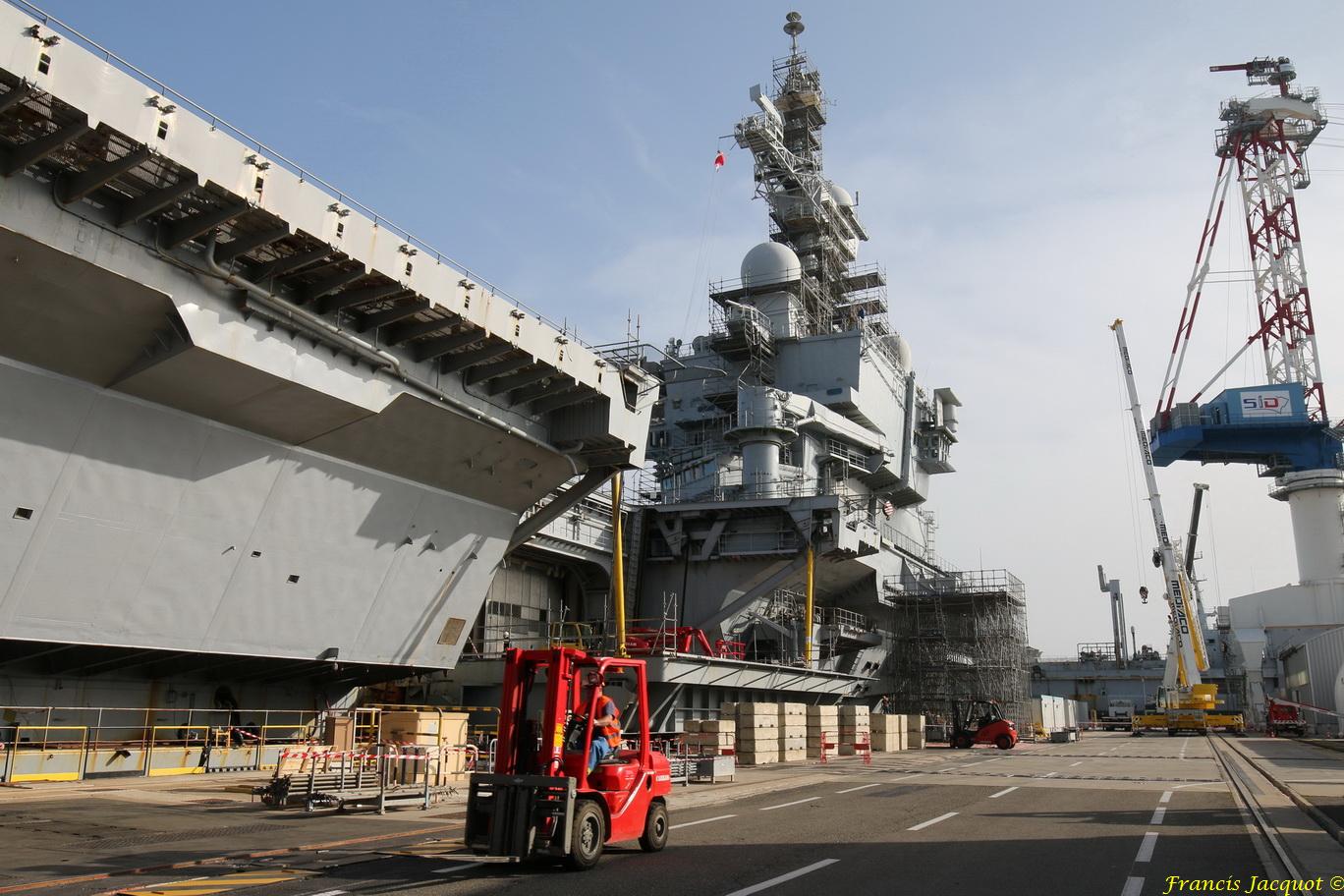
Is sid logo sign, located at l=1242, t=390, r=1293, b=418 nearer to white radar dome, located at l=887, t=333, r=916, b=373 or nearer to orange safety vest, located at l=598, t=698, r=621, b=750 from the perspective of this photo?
white radar dome, located at l=887, t=333, r=916, b=373

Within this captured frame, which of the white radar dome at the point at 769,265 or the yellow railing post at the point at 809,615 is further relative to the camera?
the white radar dome at the point at 769,265

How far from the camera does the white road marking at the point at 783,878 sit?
27.2ft

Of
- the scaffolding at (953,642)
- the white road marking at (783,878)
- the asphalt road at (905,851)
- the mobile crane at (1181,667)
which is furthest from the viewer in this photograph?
the mobile crane at (1181,667)

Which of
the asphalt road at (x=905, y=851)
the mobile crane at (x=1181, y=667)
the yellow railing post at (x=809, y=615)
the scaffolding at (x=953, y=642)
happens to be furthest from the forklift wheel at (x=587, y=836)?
the mobile crane at (x=1181, y=667)

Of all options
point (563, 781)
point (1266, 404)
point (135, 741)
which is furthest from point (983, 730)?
point (1266, 404)

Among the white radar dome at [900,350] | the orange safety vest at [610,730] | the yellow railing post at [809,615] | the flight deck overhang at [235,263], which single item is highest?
the white radar dome at [900,350]

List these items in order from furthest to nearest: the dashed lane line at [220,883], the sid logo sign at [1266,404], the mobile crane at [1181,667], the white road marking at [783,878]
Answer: the sid logo sign at [1266,404]
the mobile crane at [1181,667]
the white road marking at [783,878]
the dashed lane line at [220,883]

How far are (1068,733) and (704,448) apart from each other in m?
19.5

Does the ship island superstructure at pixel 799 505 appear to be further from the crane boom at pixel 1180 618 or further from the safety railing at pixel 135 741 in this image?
the crane boom at pixel 1180 618

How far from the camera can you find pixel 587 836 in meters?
9.57

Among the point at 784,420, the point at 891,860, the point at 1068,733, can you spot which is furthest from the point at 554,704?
the point at 1068,733

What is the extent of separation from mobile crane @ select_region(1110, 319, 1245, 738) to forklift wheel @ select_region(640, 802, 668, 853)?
48089mm

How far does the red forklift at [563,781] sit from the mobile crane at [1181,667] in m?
48.6

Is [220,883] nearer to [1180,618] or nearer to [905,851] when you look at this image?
[905,851]
